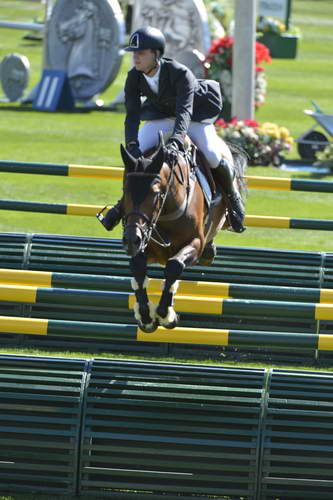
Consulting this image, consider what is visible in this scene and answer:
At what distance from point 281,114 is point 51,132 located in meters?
5.89

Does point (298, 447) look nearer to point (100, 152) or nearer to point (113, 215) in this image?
point (113, 215)

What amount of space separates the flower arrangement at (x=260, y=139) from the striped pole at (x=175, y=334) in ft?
40.4

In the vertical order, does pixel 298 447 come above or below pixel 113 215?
below

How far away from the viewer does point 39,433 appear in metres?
7.54

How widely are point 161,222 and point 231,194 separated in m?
1.30

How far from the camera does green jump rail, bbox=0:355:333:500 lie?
7.46m

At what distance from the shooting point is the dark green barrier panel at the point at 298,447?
24.4 ft

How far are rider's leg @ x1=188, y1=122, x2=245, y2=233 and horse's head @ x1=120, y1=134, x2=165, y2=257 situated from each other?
137cm

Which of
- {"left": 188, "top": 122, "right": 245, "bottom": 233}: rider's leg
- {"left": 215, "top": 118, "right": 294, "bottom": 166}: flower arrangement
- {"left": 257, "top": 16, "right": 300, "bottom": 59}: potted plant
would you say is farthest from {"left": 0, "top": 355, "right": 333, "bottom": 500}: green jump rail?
{"left": 257, "top": 16, "right": 300, "bottom": 59}: potted plant

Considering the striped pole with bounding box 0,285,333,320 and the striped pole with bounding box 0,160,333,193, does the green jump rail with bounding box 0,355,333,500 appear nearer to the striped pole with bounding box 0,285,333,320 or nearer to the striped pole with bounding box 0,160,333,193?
the striped pole with bounding box 0,285,333,320

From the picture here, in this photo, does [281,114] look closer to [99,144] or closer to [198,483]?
[99,144]

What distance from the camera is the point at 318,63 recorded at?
38219 millimetres

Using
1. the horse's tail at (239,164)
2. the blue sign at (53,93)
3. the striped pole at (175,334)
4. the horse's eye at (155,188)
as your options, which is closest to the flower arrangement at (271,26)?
the blue sign at (53,93)

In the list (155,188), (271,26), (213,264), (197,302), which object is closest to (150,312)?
(197,302)
